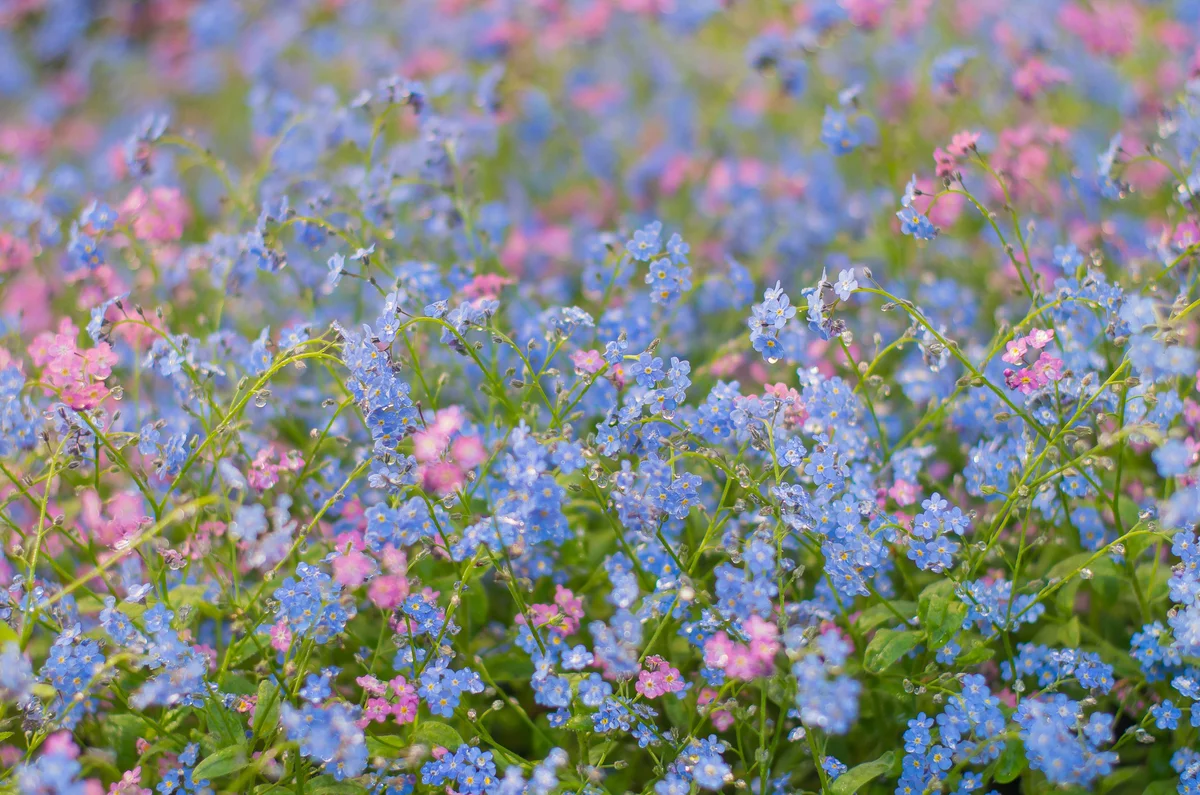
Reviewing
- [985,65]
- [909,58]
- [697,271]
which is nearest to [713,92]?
[909,58]

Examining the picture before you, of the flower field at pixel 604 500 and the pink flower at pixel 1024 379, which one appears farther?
the pink flower at pixel 1024 379

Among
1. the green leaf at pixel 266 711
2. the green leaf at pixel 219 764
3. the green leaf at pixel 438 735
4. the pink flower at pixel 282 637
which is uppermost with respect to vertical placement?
the pink flower at pixel 282 637

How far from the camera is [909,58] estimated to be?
6.04 m

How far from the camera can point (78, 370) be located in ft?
9.37

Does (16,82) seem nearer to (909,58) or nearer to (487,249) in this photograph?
(487,249)

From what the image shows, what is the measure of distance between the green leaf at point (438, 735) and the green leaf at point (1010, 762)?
4.67ft

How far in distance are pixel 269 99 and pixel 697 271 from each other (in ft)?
7.46

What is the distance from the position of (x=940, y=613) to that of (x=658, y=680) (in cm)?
78

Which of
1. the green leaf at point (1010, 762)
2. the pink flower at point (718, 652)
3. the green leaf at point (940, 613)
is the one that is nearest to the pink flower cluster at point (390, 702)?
the pink flower at point (718, 652)

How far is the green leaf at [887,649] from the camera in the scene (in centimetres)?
268

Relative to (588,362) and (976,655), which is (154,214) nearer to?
(588,362)

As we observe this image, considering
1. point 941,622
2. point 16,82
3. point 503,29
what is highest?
point 16,82

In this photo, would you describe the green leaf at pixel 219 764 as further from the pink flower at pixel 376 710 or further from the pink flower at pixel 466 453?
the pink flower at pixel 466 453

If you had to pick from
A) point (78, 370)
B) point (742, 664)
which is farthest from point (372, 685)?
Result: point (78, 370)
